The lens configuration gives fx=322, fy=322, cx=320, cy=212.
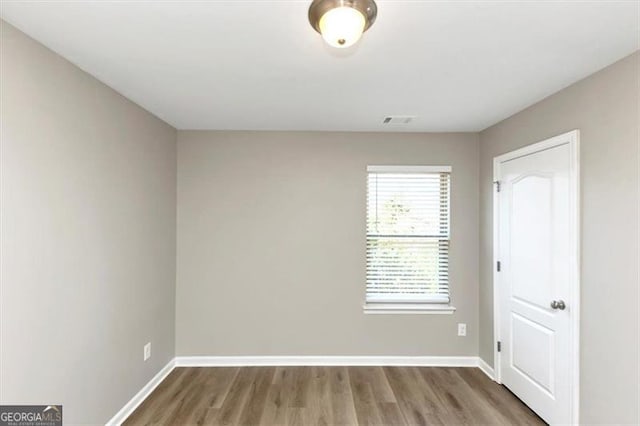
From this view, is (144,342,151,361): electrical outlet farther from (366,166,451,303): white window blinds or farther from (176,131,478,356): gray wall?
(366,166,451,303): white window blinds

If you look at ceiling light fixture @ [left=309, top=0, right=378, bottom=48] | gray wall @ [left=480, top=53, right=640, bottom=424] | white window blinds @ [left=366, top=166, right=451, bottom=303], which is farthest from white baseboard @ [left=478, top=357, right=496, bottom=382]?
ceiling light fixture @ [left=309, top=0, right=378, bottom=48]

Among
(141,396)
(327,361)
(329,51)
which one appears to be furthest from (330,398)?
(329,51)

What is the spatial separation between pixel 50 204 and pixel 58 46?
85cm

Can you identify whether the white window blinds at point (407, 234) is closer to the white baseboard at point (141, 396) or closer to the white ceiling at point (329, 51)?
the white ceiling at point (329, 51)

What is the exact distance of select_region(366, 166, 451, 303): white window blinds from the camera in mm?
3457

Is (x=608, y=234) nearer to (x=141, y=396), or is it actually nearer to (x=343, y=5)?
(x=343, y=5)

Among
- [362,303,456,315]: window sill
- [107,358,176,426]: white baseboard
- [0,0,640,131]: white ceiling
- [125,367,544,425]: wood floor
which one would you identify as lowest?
[125,367,544,425]: wood floor

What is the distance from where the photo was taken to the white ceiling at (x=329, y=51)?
141 centimetres

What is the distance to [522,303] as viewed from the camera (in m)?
2.72

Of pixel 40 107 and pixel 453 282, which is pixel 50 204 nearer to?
pixel 40 107

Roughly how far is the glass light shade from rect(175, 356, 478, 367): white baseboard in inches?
122

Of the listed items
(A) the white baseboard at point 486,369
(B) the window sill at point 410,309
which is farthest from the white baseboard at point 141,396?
(A) the white baseboard at point 486,369

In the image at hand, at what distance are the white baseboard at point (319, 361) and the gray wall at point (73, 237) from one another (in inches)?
A: 22.8

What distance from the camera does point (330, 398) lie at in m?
2.75
